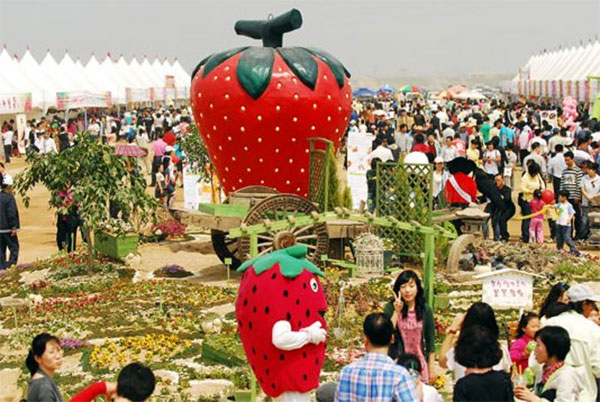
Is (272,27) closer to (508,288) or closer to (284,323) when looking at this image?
(508,288)

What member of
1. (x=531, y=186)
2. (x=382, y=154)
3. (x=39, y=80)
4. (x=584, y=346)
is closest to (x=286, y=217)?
(x=531, y=186)

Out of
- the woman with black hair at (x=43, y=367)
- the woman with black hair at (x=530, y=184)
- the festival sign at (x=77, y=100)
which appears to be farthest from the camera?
the festival sign at (x=77, y=100)

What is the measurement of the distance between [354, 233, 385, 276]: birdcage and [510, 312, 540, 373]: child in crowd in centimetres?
522

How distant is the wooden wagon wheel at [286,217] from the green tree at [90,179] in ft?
6.25

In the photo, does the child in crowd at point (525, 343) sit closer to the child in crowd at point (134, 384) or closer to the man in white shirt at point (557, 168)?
the child in crowd at point (134, 384)

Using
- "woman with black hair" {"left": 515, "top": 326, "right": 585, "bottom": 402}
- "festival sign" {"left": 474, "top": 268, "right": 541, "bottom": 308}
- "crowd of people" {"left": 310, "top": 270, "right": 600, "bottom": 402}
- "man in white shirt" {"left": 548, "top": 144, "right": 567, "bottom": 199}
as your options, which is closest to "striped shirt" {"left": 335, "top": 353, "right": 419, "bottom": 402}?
"crowd of people" {"left": 310, "top": 270, "right": 600, "bottom": 402}

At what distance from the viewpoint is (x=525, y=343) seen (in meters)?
6.82

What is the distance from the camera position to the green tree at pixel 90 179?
509 inches

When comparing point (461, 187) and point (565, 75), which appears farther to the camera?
point (565, 75)

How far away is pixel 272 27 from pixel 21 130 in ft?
66.9

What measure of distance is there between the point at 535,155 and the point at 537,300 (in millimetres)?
5972

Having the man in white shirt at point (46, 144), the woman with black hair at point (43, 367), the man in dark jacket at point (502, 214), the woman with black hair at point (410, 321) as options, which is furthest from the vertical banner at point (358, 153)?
the woman with black hair at point (43, 367)

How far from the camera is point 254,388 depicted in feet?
25.4

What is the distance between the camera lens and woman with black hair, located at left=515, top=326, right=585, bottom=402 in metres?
5.60
